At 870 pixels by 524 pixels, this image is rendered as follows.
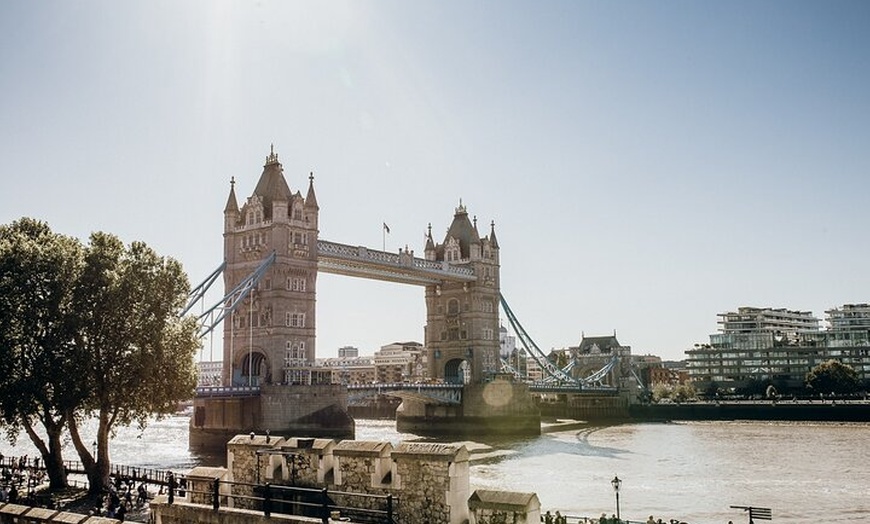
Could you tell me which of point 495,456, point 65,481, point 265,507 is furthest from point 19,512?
point 495,456

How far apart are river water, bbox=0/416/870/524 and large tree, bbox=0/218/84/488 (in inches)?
194

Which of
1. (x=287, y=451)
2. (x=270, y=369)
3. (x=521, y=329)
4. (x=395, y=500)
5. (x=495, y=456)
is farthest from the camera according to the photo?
(x=521, y=329)

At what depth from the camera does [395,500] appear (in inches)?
619

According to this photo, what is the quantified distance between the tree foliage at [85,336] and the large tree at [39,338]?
1.5 inches

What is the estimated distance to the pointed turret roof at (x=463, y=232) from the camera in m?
107

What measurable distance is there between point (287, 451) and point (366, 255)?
2587 inches

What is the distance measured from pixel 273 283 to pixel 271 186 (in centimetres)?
929

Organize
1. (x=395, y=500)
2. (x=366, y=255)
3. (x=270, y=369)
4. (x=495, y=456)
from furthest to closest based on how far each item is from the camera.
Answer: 1. (x=366, y=255)
2. (x=270, y=369)
3. (x=495, y=456)
4. (x=395, y=500)

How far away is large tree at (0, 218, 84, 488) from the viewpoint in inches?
1241

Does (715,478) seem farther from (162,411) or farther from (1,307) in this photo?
(1,307)

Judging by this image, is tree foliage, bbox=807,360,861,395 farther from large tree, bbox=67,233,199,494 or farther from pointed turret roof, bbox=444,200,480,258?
large tree, bbox=67,233,199,494

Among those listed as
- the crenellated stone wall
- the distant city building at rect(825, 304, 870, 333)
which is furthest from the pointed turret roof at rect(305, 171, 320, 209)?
the distant city building at rect(825, 304, 870, 333)

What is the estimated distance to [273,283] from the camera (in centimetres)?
7275

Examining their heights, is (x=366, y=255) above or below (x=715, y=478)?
above
